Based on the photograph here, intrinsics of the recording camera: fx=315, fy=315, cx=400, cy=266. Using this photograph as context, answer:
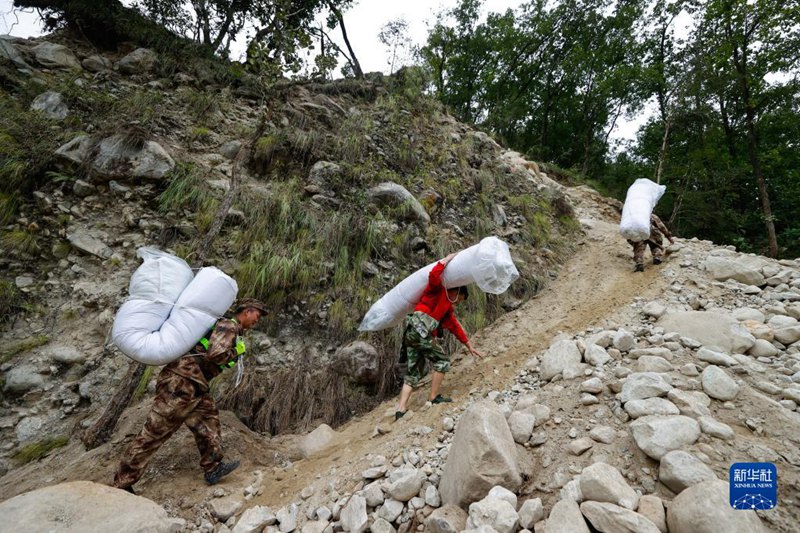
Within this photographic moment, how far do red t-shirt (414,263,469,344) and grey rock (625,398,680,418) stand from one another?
1508 millimetres

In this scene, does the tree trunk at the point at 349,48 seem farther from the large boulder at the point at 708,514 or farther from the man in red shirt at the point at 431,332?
the large boulder at the point at 708,514

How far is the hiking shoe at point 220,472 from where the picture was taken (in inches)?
101

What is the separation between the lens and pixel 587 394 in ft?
7.56

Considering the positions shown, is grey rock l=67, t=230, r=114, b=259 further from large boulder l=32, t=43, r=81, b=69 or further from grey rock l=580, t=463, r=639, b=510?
grey rock l=580, t=463, r=639, b=510

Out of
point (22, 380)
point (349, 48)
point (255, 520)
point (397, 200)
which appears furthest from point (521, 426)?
point (349, 48)

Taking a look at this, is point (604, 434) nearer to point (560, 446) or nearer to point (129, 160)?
point (560, 446)

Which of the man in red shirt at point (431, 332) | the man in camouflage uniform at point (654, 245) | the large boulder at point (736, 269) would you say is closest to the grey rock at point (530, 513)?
the man in red shirt at point (431, 332)

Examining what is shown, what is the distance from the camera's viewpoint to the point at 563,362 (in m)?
2.76

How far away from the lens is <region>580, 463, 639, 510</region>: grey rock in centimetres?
147

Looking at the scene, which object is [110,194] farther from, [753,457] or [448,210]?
[753,457]

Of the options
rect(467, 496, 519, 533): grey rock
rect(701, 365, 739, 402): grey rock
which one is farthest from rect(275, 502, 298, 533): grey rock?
rect(701, 365, 739, 402): grey rock

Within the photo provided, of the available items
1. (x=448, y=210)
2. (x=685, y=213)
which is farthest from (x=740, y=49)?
(x=448, y=210)

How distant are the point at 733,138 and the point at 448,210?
13325 millimetres

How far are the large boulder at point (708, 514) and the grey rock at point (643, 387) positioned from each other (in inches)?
29.1
